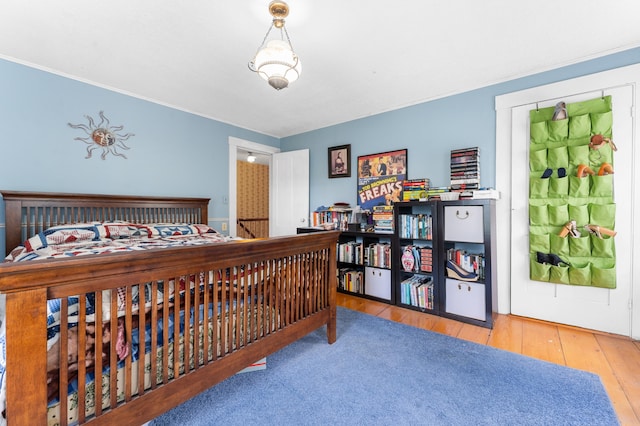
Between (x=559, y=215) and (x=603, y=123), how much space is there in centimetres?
79

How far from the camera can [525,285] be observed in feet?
8.58

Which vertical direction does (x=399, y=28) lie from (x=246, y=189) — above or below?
above

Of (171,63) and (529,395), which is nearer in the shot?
(529,395)

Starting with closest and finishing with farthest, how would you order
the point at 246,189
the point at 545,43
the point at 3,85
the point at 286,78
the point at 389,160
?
the point at 286,78 < the point at 545,43 < the point at 3,85 < the point at 389,160 < the point at 246,189

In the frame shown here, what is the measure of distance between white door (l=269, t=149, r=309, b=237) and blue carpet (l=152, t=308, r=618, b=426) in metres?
2.50

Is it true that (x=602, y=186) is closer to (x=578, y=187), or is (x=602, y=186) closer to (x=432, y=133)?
(x=578, y=187)

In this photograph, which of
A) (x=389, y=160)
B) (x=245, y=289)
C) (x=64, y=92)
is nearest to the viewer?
(x=245, y=289)

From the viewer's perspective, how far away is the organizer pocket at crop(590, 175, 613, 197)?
7.28 feet

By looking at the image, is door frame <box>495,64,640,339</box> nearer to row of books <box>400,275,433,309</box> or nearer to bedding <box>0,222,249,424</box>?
row of books <box>400,275,433,309</box>

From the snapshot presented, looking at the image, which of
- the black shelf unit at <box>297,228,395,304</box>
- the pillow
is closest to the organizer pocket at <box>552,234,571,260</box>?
the black shelf unit at <box>297,228,395,304</box>

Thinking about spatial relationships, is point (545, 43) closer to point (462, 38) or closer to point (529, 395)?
point (462, 38)

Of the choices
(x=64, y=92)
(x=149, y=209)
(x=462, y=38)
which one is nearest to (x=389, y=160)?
(x=462, y=38)

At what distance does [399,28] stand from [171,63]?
6.32 feet

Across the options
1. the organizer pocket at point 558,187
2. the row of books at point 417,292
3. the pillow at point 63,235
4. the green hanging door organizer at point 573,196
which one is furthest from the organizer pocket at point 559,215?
the pillow at point 63,235
